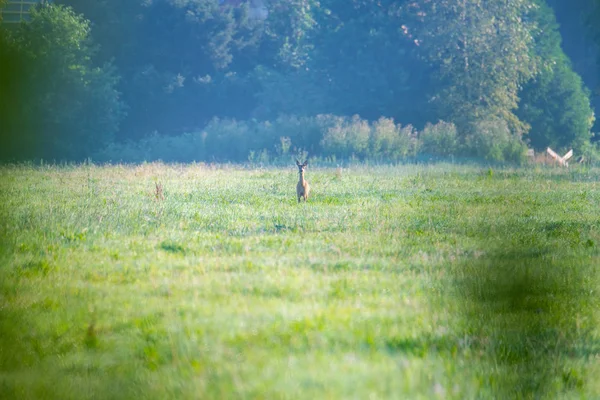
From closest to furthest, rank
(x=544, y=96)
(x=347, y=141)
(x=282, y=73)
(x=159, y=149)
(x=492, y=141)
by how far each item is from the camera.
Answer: (x=492, y=141) → (x=347, y=141) → (x=544, y=96) → (x=159, y=149) → (x=282, y=73)

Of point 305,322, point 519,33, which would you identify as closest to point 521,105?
point 519,33

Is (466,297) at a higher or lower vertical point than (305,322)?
higher

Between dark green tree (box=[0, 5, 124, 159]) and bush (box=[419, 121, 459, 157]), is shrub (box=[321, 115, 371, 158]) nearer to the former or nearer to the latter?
bush (box=[419, 121, 459, 157])

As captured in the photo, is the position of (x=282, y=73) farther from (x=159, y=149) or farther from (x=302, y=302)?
(x=302, y=302)

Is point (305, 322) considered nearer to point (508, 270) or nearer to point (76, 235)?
point (508, 270)

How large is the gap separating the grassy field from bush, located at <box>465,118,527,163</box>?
11.0 meters

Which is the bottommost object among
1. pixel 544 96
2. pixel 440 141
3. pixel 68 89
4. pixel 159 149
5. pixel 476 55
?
pixel 159 149

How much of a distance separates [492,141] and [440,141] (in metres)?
4.36

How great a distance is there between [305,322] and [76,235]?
15.6 feet

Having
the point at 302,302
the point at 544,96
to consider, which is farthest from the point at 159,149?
the point at 302,302

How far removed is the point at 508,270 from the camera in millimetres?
1313

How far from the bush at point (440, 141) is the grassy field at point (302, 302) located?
18490 millimetres

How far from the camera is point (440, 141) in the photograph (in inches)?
1186

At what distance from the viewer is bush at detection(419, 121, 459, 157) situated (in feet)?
96.6
